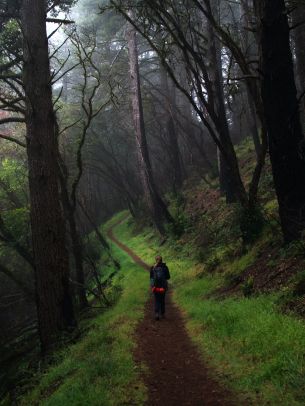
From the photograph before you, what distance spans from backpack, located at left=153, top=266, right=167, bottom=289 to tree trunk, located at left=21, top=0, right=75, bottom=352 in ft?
7.61

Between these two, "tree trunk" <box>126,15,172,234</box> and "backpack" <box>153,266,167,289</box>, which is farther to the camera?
"tree trunk" <box>126,15,172,234</box>

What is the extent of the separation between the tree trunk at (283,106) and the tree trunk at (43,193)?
185 inches

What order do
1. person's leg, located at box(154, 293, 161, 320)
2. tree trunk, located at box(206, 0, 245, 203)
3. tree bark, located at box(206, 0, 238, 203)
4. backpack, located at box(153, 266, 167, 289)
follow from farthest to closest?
tree bark, located at box(206, 0, 238, 203) < tree trunk, located at box(206, 0, 245, 203) < backpack, located at box(153, 266, 167, 289) < person's leg, located at box(154, 293, 161, 320)

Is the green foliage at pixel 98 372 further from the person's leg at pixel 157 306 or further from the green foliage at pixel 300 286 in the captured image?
the green foliage at pixel 300 286

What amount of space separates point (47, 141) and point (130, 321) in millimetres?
4446

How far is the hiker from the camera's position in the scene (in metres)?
11.0

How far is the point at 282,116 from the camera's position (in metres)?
9.10

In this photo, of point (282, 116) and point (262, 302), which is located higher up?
point (282, 116)

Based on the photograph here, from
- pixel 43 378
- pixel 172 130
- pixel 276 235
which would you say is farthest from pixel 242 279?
pixel 172 130

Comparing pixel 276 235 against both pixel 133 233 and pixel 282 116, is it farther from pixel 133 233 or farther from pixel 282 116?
pixel 133 233

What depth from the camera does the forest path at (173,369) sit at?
5833 mm

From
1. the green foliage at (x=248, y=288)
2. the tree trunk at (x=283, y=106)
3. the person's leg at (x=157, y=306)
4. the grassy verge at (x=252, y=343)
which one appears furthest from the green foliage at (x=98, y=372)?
the tree trunk at (x=283, y=106)

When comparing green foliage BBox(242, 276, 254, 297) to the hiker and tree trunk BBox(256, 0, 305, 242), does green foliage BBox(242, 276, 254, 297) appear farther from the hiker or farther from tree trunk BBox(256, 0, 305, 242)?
the hiker

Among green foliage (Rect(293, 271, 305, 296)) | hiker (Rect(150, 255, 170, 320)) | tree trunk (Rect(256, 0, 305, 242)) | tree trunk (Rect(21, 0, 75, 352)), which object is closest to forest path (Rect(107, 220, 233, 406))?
hiker (Rect(150, 255, 170, 320))
